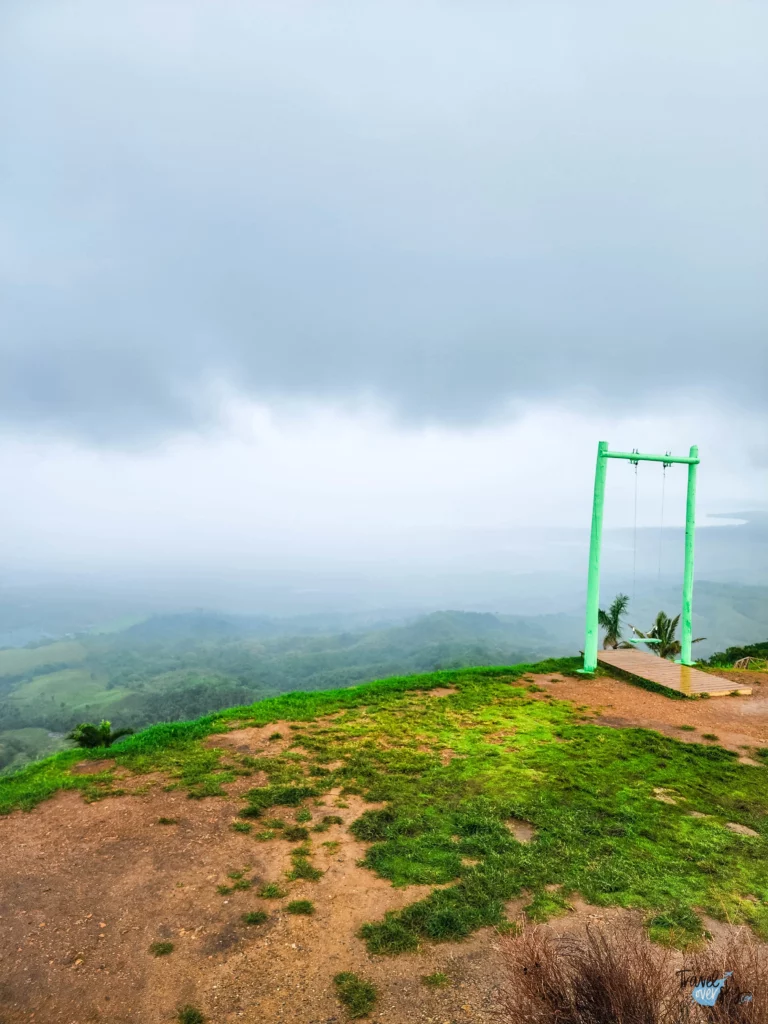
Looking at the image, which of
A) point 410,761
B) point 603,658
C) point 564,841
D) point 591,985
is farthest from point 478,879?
point 603,658

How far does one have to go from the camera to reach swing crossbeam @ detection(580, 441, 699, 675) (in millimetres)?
14273

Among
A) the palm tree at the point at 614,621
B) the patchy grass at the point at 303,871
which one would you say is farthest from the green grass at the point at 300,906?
the palm tree at the point at 614,621

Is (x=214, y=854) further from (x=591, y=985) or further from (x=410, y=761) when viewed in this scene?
(x=591, y=985)

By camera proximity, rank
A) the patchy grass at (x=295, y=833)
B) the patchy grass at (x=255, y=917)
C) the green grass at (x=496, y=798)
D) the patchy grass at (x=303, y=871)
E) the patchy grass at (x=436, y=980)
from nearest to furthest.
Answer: the patchy grass at (x=436, y=980)
the patchy grass at (x=255, y=917)
the green grass at (x=496, y=798)
the patchy grass at (x=303, y=871)
the patchy grass at (x=295, y=833)

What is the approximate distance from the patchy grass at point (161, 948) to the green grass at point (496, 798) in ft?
4.49

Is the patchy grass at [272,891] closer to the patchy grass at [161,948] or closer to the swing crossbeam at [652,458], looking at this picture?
the patchy grass at [161,948]

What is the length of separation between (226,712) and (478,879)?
6807 millimetres

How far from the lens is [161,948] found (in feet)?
14.2

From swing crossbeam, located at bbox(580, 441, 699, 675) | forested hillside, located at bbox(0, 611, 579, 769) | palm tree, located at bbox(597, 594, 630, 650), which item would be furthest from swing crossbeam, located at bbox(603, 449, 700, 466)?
forested hillside, located at bbox(0, 611, 579, 769)

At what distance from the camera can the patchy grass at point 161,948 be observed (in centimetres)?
427

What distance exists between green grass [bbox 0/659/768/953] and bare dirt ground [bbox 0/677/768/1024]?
239 millimetres

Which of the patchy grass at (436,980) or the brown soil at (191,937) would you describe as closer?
the brown soil at (191,937)

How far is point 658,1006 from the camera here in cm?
259

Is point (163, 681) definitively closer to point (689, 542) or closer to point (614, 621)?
point (614, 621)
